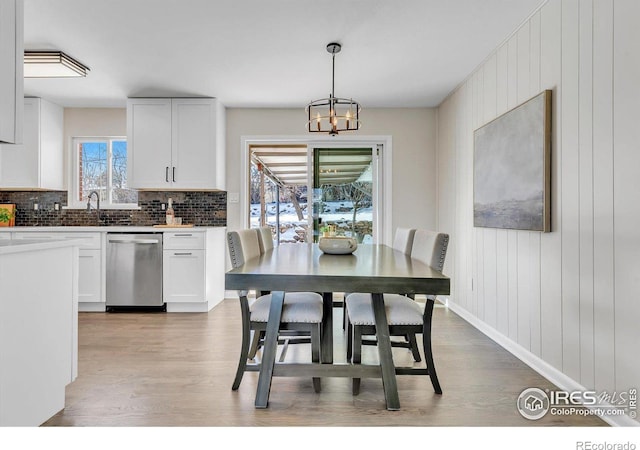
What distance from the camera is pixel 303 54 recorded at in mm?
3307

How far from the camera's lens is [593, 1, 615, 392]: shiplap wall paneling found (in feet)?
6.15

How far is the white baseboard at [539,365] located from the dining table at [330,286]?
0.94 meters

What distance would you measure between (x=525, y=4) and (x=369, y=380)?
8.48ft

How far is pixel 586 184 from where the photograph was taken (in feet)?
6.76

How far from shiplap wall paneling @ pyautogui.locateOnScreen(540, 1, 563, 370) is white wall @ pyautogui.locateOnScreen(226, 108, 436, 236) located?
2.36 metres

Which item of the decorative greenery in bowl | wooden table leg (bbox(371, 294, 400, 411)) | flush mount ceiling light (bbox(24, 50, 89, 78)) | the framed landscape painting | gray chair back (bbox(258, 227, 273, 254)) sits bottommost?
wooden table leg (bbox(371, 294, 400, 411))

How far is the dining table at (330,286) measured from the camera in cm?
165

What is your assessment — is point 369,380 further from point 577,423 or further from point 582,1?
point 582,1

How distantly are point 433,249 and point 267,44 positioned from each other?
2131 millimetres

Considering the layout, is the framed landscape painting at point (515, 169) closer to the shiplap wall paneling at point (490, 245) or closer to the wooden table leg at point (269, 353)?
the shiplap wall paneling at point (490, 245)

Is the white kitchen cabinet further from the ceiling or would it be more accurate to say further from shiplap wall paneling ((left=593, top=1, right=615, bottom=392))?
shiplap wall paneling ((left=593, top=1, right=615, bottom=392))

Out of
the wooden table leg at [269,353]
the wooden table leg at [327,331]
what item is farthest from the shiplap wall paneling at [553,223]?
the wooden table leg at [269,353]

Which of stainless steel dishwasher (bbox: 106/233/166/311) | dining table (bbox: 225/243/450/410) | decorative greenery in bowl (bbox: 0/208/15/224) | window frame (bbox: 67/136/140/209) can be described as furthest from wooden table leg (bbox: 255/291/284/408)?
decorative greenery in bowl (bbox: 0/208/15/224)

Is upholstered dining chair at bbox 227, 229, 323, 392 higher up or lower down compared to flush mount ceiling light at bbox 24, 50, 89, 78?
lower down
